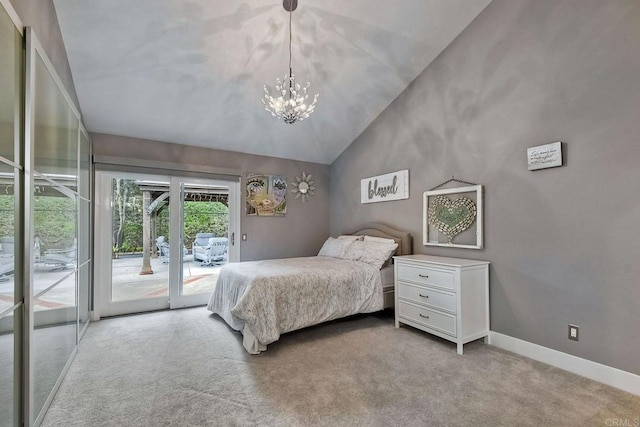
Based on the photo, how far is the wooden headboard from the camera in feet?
12.9

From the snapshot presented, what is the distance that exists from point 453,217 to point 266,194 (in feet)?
9.63

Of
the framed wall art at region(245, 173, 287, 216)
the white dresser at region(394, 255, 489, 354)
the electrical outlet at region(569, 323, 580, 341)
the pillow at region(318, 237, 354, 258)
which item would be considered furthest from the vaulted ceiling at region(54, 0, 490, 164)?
the electrical outlet at region(569, 323, 580, 341)

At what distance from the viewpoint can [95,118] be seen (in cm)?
361

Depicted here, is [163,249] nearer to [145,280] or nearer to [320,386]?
[145,280]

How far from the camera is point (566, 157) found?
8.26 feet

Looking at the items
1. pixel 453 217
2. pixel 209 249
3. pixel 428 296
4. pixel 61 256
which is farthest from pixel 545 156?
pixel 209 249

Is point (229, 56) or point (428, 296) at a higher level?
point (229, 56)

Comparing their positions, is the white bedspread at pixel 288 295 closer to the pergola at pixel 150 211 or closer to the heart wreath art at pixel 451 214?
the heart wreath art at pixel 451 214

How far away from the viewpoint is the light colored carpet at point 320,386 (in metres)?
1.90

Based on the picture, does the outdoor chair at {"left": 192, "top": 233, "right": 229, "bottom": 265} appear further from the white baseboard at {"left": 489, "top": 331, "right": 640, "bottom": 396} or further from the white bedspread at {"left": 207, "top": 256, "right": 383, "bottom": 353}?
the white baseboard at {"left": 489, "top": 331, "right": 640, "bottom": 396}

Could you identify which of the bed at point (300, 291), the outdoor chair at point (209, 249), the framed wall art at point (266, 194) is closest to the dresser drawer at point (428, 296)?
the bed at point (300, 291)

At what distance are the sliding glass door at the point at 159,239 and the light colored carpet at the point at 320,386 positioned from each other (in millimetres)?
1009

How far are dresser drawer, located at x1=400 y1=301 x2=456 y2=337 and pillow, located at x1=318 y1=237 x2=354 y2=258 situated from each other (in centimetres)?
125

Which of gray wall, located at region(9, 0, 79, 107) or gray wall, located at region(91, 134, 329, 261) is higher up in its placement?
gray wall, located at region(9, 0, 79, 107)
